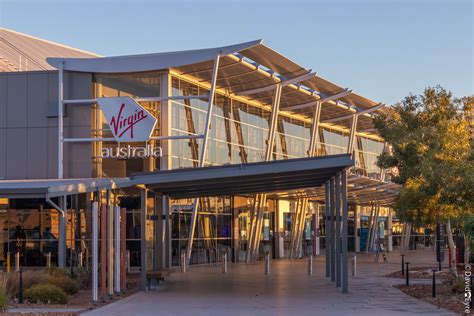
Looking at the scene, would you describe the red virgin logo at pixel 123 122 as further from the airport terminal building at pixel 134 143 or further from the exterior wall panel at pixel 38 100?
the exterior wall panel at pixel 38 100

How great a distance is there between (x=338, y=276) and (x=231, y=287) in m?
3.22

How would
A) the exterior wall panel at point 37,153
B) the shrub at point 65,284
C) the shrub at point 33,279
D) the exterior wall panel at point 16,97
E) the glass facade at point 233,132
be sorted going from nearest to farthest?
the shrub at point 65,284, the shrub at point 33,279, the exterior wall panel at point 37,153, the exterior wall panel at point 16,97, the glass facade at point 233,132

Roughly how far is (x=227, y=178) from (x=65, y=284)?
516cm

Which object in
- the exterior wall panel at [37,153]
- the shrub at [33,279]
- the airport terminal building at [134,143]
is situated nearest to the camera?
the shrub at [33,279]

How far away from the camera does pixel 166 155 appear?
3353cm

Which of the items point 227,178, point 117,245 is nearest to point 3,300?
point 117,245

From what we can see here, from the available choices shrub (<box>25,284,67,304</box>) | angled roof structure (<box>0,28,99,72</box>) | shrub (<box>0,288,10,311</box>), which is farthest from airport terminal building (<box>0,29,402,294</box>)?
angled roof structure (<box>0,28,99,72</box>)

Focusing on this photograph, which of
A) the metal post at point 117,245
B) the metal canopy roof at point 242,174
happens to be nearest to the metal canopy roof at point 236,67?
the metal canopy roof at point 242,174

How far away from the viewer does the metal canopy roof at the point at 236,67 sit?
104 ft

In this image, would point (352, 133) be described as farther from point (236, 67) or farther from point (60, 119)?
point (60, 119)

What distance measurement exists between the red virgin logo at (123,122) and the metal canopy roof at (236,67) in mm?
1824

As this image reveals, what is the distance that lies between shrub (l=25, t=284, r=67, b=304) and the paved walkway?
1439mm

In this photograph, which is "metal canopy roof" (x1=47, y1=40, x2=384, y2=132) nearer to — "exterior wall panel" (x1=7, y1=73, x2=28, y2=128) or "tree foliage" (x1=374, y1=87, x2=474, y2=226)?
"exterior wall panel" (x1=7, y1=73, x2=28, y2=128)

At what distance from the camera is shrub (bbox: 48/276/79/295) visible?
21728 millimetres
